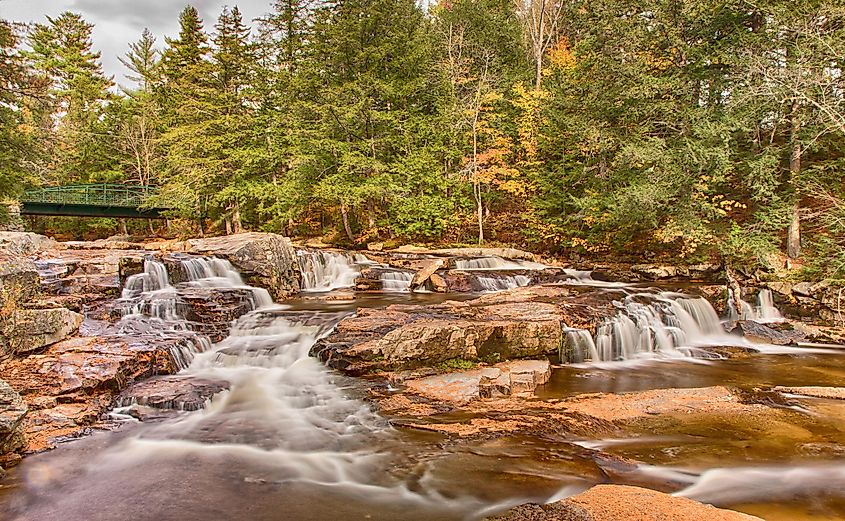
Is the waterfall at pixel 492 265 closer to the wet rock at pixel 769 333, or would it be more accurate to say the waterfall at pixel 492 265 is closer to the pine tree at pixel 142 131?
the wet rock at pixel 769 333

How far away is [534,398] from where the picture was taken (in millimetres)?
6297

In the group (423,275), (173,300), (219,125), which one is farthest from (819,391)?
(219,125)

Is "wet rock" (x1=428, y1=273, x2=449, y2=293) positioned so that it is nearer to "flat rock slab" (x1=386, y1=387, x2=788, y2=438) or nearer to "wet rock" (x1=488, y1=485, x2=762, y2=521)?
"flat rock slab" (x1=386, y1=387, x2=788, y2=438)

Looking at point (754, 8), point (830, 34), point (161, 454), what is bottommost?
point (161, 454)

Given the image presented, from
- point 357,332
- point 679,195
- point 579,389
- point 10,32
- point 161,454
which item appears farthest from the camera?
point 679,195

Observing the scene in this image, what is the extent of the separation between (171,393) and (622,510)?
5.87 metres

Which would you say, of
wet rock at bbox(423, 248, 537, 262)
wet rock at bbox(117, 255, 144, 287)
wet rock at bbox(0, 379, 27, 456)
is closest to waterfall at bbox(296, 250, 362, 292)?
wet rock at bbox(423, 248, 537, 262)

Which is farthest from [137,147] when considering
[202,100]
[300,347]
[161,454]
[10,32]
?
[161,454]

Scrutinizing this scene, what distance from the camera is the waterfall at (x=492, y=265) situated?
15891 mm

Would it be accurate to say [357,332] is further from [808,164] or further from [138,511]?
[808,164]

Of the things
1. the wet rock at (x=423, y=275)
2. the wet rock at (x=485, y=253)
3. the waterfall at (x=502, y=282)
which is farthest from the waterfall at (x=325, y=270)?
the waterfall at (x=502, y=282)

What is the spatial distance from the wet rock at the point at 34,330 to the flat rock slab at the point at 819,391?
36.4ft

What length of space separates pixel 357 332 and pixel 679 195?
1194 cm

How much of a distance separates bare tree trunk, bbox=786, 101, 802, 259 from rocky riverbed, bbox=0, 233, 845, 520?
75.6 inches
